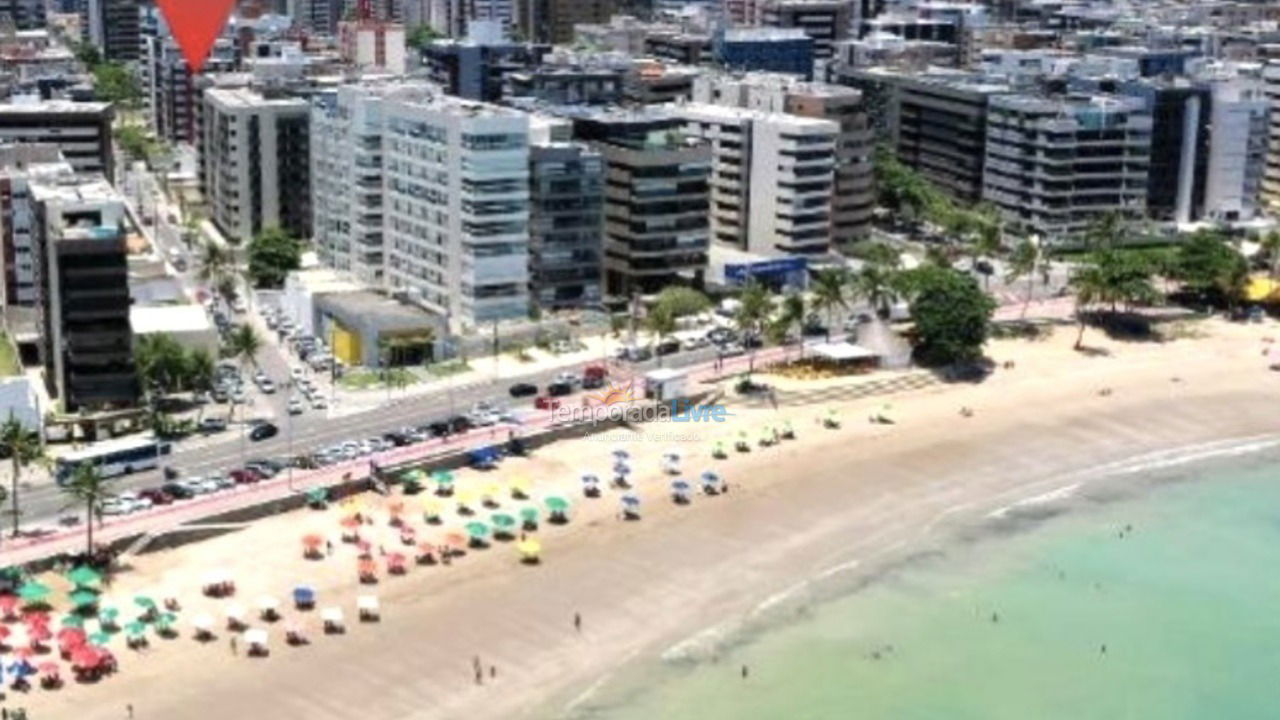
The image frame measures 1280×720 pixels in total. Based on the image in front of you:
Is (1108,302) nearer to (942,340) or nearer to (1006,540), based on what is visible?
(942,340)

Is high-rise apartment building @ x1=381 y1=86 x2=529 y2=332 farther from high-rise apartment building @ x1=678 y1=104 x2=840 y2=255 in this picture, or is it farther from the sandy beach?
high-rise apartment building @ x1=678 y1=104 x2=840 y2=255

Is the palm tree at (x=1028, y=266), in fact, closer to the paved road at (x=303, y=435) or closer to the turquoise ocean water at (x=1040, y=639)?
the paved road at (x=303, y=435)

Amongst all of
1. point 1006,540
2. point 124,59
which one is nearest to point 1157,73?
point 1006,540

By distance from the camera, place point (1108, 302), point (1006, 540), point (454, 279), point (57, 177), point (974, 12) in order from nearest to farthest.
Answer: point (1006, 540) → point (57, 177) → point (454, 279) → point (1108, 302) → point (974, 12)

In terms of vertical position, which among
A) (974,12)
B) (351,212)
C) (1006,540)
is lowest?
(1006,540)

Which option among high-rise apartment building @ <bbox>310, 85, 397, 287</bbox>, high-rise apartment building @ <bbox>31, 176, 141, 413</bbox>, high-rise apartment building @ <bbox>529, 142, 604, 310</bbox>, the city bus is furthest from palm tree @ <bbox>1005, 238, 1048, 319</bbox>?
the city bus

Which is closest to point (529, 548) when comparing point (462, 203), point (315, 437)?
point (315, 437)

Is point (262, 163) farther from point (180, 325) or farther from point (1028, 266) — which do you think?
point (1028, 266)
